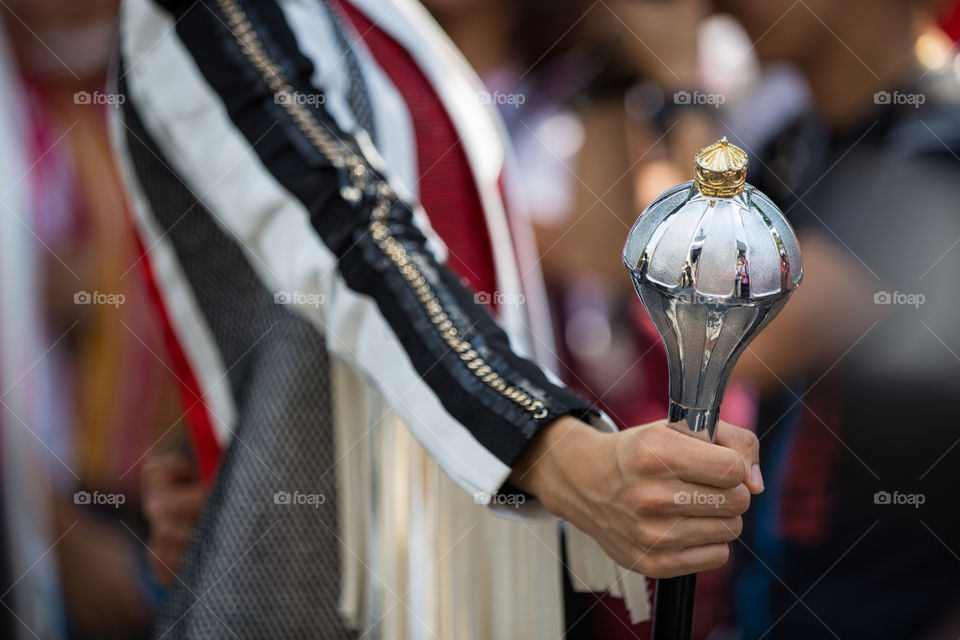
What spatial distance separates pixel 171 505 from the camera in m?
0.90

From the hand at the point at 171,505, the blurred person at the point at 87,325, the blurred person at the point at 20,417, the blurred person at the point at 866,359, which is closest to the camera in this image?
the hand at the point at 171,505

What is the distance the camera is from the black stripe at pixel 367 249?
52cm

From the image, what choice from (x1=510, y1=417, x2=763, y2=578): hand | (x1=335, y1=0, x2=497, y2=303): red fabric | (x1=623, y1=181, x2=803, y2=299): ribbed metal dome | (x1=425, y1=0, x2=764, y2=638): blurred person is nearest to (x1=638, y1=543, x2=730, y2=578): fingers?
(x1=510, y1=417, x2=763, y2=578): hand

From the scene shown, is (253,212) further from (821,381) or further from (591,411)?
(821,381)

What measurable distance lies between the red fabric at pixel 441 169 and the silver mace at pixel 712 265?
1.14 feet

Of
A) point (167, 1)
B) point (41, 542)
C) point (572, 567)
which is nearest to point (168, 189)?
point (167, 1)

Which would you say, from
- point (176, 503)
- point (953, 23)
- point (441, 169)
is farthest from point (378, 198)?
point (953, 23)

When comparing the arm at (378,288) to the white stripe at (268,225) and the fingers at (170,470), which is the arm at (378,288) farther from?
the fingers at (170,470)

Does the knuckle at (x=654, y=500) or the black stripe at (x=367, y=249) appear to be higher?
the black stripe at (x=367, y=249)

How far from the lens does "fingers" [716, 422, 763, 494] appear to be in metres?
0.45

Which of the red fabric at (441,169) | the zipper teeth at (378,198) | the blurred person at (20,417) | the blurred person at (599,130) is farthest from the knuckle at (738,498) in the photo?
the blurred person at (20,417)

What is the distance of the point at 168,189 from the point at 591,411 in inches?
15.7

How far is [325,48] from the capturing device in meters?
0.67

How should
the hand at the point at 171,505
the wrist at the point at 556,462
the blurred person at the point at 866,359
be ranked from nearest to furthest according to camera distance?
the wrist at the point at 556,462 < the hand at the point at 171,505 < the blurred person at the point at 866,359
